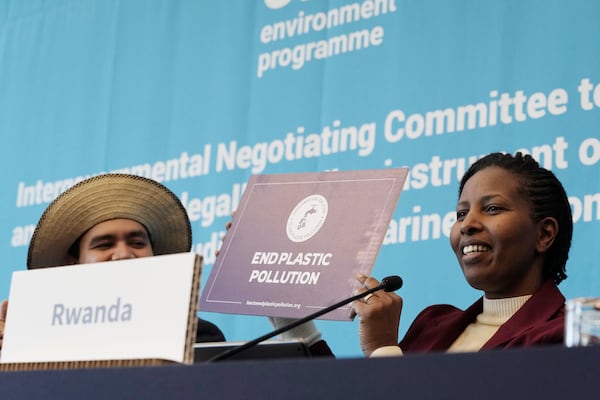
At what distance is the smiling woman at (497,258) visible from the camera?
A: 207 cm

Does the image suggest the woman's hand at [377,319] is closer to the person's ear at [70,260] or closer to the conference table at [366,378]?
the person's ear at [70,260]

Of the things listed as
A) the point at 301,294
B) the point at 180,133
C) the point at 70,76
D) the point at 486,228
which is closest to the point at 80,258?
the point at 301,294

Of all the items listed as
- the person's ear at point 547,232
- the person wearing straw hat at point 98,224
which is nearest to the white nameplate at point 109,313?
the person wearing straw hat at point 98,224

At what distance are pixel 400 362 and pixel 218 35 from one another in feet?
9.85

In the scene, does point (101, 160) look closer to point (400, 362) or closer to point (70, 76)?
point (70, 76)

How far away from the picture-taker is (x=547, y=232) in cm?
221

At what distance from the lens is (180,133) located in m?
3.84

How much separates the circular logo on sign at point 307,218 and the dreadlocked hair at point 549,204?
0.48 m

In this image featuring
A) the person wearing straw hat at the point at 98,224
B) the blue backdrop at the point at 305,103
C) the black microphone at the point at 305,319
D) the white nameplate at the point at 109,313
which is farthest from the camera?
the blue backdrop at the point at 305,103

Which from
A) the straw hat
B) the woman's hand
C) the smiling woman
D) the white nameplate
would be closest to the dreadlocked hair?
the smiling woman

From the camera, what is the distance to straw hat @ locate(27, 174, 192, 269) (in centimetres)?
234

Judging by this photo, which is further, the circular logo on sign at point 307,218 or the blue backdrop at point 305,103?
the blue backdrop at point 305,103

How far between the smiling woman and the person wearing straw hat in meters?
0.55

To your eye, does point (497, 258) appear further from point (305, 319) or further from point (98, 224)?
point (98, 224)
